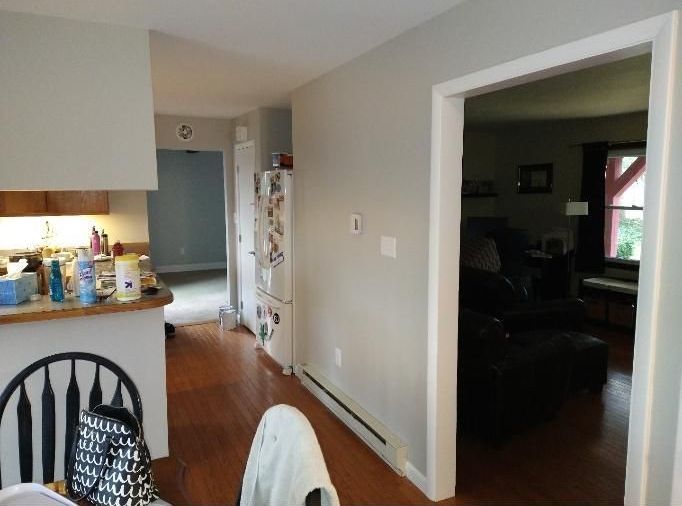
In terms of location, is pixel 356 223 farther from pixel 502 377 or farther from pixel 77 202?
pixel 77 202

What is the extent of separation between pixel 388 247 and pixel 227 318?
3271 millimetres

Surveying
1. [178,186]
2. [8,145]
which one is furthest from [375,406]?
[178,186]

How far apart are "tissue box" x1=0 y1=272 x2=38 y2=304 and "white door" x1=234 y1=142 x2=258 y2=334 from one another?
2.75m

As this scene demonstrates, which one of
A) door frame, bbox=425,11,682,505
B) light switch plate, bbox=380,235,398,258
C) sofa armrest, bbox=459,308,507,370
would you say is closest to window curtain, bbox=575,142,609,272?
sofa armrest, bbox=459,308,507,370

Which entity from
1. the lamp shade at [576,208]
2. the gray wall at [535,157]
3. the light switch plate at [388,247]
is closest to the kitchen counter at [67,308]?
the light switch plate at [388,247]

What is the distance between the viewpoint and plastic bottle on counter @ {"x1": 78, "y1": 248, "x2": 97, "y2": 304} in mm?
2289

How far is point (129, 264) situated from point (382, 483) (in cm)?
172

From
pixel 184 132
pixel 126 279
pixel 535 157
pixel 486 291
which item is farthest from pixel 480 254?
pixel 126 279

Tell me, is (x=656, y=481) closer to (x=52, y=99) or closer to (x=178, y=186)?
(x=52, y=99)

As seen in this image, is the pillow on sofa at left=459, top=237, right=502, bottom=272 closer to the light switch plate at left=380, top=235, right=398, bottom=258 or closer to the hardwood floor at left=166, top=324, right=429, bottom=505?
the hardwood floor at left=166, top=324, right=429, bottom=505

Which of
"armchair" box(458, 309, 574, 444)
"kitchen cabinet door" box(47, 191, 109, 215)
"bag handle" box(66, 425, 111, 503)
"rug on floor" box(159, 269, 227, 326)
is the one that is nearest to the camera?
"bag handle" box(66, 425, 111, 503)

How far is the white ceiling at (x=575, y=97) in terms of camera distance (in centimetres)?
345

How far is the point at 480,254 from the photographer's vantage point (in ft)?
17.5

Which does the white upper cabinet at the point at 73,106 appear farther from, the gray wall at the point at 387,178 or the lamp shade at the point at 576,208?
the lamp shade at the point at 576,208
